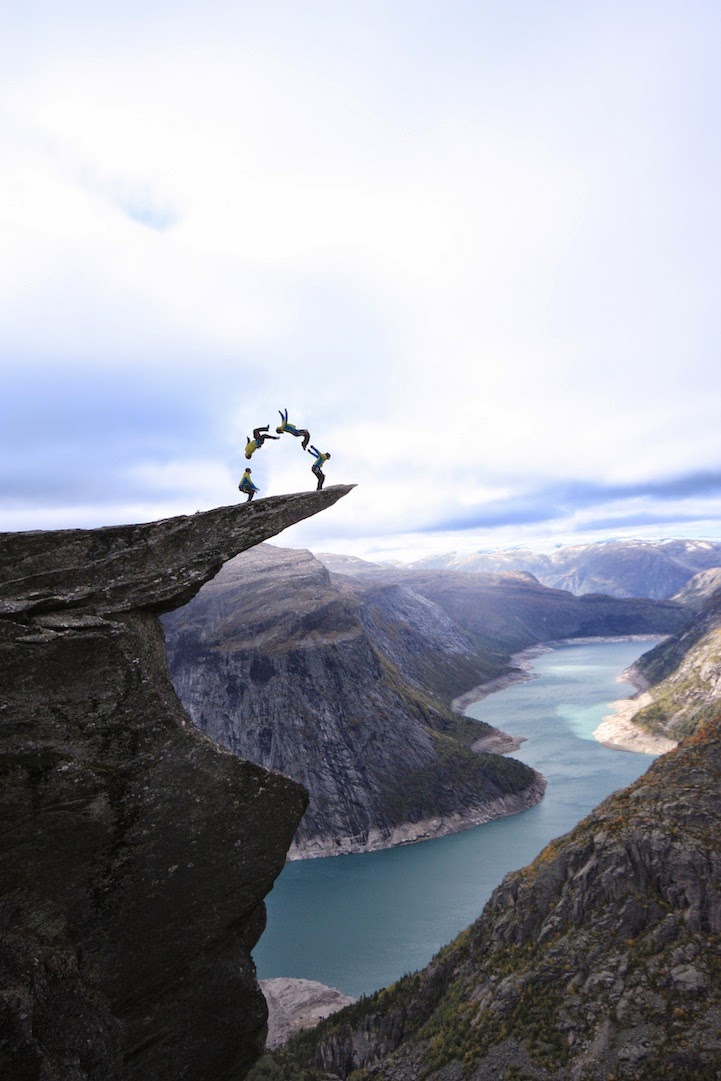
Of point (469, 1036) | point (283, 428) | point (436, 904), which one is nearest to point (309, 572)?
point (436, 904)

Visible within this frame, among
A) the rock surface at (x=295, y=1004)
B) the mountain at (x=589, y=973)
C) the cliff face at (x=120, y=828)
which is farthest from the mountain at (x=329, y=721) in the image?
the cliff face at (x=120, y=828)

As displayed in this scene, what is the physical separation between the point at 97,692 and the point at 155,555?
4.26 meters

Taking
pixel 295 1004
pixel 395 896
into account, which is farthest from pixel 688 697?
pixel 295 1004

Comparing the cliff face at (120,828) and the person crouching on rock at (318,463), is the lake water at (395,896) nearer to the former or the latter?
the cliff face at (120,828)

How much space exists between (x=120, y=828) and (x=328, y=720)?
13684cm

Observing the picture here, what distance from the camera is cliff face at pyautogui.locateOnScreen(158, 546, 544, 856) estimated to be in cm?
12925

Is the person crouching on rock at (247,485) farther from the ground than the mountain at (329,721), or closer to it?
farther from the ground

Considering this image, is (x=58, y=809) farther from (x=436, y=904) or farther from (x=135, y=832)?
(x=436, y=904)

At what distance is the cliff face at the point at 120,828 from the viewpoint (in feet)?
44.9

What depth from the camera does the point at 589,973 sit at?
3544cm

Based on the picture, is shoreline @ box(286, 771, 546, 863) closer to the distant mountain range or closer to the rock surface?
the rock surface

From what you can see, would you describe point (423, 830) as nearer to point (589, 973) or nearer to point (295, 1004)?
point (295, 1004)

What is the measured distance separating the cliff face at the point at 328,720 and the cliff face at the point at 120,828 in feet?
353

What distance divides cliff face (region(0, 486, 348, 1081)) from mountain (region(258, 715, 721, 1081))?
78.8ft
